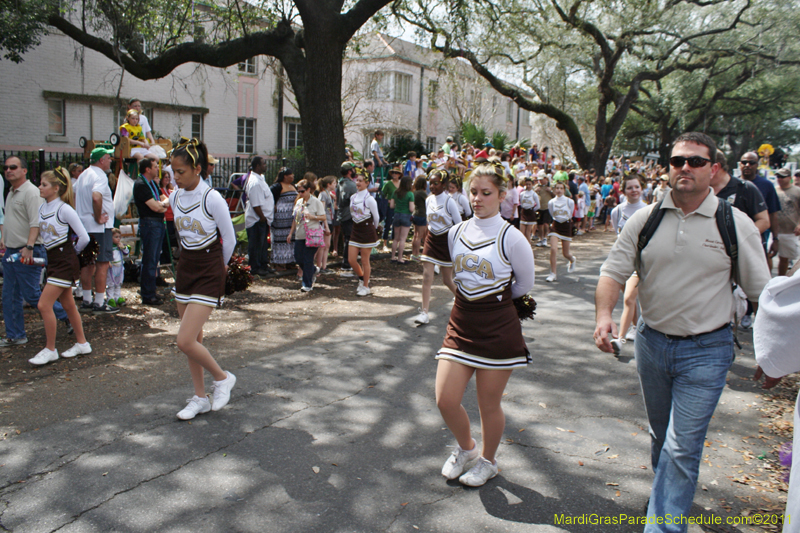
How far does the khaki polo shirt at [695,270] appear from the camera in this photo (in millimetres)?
3029

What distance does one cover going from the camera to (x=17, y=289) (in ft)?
21.1

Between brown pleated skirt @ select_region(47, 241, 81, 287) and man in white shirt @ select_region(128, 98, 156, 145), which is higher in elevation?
man in white shirt @ select_region(128, 98, 156, 145)

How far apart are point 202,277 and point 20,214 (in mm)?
3128

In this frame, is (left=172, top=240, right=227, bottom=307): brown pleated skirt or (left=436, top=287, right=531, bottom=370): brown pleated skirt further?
(left=172, top=240, right=227, bottom=307): brown pleated skirt

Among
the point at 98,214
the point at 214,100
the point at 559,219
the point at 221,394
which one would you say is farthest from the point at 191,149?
the point at 214,100

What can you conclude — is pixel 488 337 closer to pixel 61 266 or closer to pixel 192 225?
pixel 192 225

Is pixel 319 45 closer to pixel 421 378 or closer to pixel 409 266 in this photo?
pixel 409 266

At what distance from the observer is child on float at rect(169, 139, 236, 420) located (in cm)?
456

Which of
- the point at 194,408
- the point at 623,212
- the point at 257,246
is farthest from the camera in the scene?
the point at 257,246

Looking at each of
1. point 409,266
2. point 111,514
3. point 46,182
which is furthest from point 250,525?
point 409,266

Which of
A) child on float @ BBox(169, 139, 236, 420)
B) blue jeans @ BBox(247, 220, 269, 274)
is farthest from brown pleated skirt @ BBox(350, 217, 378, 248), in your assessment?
child on float @ BBox(169, 139, 236, 420)

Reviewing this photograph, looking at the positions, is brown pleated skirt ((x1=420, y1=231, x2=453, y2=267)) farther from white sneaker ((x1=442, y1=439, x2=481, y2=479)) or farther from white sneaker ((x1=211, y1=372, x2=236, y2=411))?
white sneaker ((x1=442, y1=439, x2=481, y2=479))

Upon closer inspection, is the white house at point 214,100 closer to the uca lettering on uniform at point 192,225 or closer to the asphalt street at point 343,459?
the uca lettering on uniform at point 192,225

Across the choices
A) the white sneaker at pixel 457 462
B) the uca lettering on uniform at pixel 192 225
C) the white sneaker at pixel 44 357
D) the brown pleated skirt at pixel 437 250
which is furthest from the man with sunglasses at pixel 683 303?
the white sneaker at pixel 44 357
